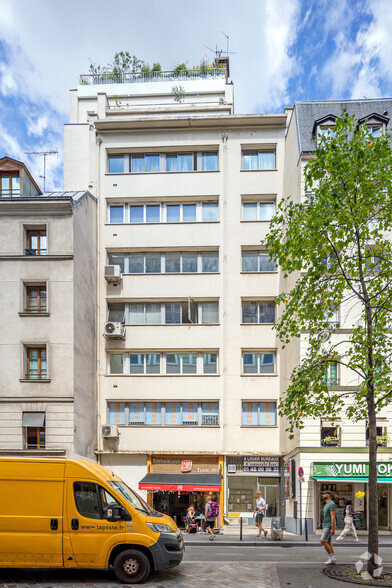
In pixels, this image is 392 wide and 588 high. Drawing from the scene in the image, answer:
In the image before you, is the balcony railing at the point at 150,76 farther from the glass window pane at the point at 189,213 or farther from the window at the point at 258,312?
the window at the point at 258,312

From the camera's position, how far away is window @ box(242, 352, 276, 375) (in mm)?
31234

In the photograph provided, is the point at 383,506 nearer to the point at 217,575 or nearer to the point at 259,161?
the point at 217,575

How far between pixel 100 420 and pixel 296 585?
66.6 feet

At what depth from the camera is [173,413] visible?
31031 mm

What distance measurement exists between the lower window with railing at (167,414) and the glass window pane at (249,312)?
4529 mm

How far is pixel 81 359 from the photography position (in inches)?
1135

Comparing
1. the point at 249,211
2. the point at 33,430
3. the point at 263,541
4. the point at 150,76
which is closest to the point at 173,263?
the point at 249,211

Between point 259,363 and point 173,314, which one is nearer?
point 259,363

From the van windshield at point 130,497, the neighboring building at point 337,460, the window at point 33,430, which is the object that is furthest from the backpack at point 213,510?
the van windshield at point 130,497

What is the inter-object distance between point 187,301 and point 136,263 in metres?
3.36

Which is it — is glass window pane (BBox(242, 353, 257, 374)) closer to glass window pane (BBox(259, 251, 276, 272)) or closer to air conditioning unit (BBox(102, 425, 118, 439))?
glass window pane (BBox(259, 251, 276, 272))

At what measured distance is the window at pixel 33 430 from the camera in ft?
88.6

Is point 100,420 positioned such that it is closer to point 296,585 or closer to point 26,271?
point 26,271

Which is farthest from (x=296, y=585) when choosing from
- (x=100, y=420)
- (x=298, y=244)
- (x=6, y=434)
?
(x=100, y=420)
